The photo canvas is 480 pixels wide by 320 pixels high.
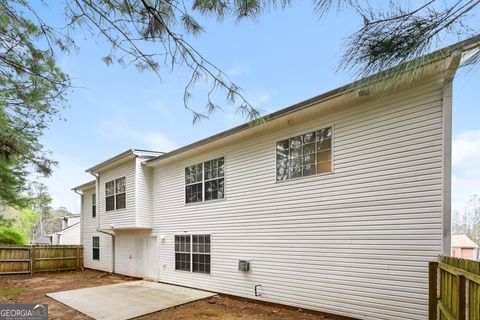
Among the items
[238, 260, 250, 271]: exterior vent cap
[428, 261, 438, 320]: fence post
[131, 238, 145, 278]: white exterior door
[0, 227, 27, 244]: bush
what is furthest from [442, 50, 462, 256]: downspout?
[0, 227, 27, 244]: bush

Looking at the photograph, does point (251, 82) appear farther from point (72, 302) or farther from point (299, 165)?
point (72, 302)

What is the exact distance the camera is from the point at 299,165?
25.3 feet

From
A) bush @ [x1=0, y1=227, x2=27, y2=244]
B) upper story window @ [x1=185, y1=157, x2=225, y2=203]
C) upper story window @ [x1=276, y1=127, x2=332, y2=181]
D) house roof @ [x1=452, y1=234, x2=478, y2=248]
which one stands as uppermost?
upper story window @ [x1=276, y1=127, x2=332, y2=181]

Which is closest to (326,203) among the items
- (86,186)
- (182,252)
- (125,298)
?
(182,252)

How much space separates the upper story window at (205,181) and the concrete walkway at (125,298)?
293cm

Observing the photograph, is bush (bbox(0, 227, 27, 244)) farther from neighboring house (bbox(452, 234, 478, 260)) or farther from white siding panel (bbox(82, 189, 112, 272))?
neighboring house (bbox(452, 234, 478, 260))

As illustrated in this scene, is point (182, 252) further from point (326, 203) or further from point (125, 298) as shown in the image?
point (326, 203)

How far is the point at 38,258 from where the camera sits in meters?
15.3

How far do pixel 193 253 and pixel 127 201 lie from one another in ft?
13.1

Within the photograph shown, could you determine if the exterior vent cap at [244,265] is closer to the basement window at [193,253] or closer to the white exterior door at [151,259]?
the basement window at [193,253]

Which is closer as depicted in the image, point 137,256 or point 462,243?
point 137,256

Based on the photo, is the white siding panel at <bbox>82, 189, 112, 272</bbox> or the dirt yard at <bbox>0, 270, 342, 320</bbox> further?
the white siding panel at <bbox>82, 189, 112, 272</bbox>

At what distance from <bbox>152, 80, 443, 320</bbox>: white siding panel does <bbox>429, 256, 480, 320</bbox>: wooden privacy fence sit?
3.48 ft

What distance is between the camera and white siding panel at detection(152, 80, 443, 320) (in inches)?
221
